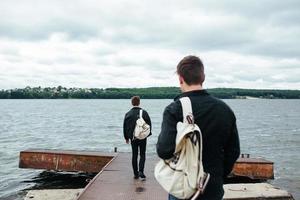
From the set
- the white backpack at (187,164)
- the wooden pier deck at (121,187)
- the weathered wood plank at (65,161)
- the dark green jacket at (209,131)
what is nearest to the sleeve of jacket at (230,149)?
the dark green jacket at (209,131)

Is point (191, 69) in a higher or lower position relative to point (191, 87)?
higher

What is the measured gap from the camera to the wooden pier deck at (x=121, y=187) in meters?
8.02

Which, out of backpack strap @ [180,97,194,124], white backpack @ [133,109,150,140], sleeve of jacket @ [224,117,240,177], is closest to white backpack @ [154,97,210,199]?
backpack strap @ [180,97,194,124]

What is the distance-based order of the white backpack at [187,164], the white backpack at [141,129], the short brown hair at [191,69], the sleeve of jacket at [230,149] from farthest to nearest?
the white backpack at [141,129]
the sleeve of jacket at [230,149]
the short brown hair at [191,69]
the white backpack at [187,164]

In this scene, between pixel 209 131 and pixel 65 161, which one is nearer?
pixel 209 131

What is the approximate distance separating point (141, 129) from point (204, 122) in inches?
219

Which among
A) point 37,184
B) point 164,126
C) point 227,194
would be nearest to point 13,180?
point 37,184

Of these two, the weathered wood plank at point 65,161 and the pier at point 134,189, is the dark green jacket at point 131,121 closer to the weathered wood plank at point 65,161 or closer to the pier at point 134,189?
the pier at point 134,189

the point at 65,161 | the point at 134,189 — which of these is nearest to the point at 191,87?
the point at 134,189

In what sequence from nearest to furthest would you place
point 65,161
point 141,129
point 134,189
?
point 141,129, point 134,189, point 65,161

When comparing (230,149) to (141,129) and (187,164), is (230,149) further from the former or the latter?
(141,129)

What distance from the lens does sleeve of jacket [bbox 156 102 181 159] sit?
2.98 m

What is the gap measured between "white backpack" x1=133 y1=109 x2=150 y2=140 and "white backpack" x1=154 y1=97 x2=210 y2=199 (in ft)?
18.2

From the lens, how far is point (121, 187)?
884cm
